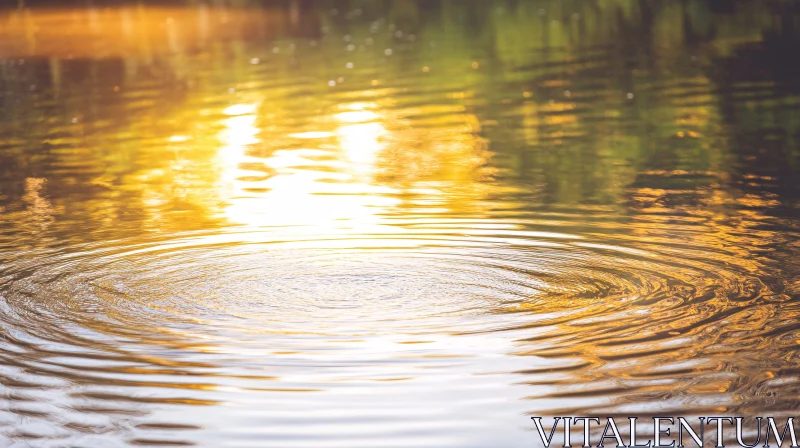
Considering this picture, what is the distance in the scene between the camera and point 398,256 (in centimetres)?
862

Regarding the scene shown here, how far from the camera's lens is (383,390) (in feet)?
20.1

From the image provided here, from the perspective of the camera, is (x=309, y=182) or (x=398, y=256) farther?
(x=309, y=182)

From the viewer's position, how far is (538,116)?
53.1 feet

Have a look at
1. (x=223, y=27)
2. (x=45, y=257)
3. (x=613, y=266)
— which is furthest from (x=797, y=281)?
(x=223, y=27)

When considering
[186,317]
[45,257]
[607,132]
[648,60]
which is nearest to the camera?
[186,317]

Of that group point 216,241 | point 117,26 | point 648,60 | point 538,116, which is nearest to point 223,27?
point 117,26

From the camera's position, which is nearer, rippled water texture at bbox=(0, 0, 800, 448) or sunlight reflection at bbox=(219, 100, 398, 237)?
rippled water texture at bbox=(0, 0, 800, 448)

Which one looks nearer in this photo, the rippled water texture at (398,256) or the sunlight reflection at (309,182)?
the rippled water texture at (398,256)

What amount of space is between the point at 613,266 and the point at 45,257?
396 centimetres

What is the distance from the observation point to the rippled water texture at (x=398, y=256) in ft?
19.7

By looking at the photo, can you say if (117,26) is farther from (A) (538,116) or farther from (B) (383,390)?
(B) (383,390)

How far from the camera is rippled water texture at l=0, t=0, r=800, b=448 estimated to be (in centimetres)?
601

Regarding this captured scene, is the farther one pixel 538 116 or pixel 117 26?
pixel 117 26

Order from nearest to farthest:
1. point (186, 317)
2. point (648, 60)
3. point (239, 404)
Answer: point (239, 404) → point (186, 317) → point (648, 60)
